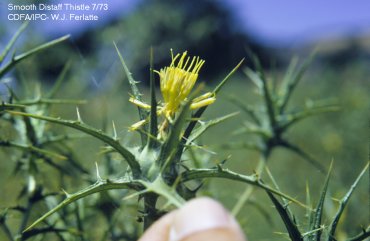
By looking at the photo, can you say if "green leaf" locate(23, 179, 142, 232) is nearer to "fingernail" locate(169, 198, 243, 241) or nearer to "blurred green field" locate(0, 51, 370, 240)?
"fingernail" locate(169, 198, 243, 241)

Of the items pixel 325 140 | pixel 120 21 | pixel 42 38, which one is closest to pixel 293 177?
pixel 325 140

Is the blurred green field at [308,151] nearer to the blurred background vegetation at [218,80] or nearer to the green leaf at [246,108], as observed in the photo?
the blurred background vegetation at [218,80]

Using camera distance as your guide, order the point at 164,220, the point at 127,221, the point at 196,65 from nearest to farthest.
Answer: the point at 164,220
the point at 196,65
the point at 127,221

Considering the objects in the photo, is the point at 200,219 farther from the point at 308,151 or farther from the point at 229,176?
the point at 308,151

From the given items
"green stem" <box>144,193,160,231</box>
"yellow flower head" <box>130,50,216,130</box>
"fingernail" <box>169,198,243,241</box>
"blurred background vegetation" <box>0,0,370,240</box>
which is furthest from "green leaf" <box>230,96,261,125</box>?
"fingernail" <box>169,198,243,241</box>

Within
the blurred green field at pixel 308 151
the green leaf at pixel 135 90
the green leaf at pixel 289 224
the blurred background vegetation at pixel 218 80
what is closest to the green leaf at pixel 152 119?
the green leaf at pixel 135 90

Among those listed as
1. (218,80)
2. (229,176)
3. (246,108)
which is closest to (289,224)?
(229,176)

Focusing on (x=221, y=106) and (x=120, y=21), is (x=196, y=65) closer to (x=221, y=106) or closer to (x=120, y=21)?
(x=221, y=106)
